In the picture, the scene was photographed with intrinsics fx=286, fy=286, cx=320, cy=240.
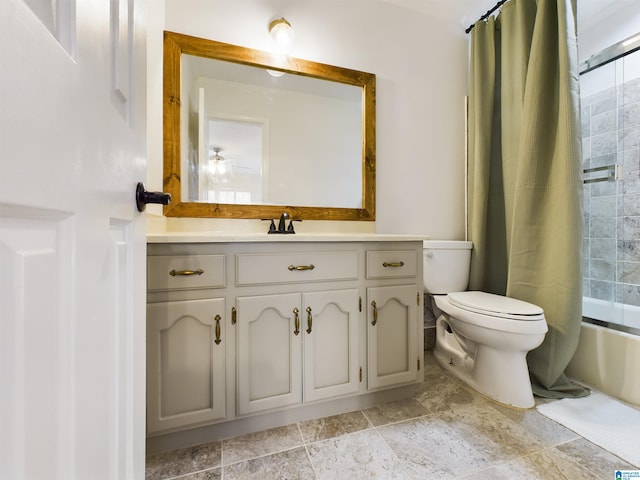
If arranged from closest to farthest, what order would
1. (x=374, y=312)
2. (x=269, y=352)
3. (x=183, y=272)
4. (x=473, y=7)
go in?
(x=183, y=272) → (x=269, y=352) → (x=374, y=312) → (x=473, y=7)

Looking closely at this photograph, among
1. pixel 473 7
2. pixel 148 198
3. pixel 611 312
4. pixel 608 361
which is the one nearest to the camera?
pixel 148 198

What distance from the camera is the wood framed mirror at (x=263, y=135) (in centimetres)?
150

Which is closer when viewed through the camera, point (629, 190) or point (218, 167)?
point (218, 167)

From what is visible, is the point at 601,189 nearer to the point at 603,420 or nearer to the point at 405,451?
the point at 603,420

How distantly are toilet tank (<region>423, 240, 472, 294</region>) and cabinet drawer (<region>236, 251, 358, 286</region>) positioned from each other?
75 centimetres

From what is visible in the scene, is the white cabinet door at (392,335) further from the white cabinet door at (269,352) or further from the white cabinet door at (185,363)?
the white cabinet door at (185,363)

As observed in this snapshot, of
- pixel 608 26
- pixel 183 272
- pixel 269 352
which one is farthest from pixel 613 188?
pixel 183 272

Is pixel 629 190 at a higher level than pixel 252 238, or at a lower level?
higher

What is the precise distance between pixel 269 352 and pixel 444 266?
4.17ft

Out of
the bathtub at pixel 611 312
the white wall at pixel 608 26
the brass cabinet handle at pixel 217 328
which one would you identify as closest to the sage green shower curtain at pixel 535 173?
the bathtub at pixel 611 312

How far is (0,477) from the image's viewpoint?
21 cm

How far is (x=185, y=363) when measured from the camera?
109 cm

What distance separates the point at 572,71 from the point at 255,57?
1.65 metres

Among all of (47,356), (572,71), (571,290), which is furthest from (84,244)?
(572,71)
